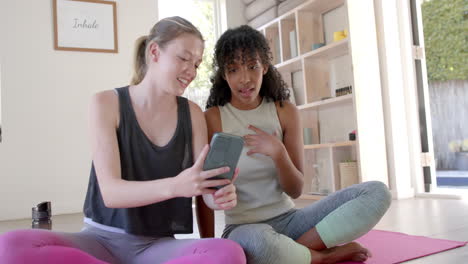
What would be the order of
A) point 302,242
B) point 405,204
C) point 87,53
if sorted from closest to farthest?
point 302,242, point 405,204, point 87,53

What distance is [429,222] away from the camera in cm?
233

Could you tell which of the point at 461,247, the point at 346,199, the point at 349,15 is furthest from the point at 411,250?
the point at 349,15

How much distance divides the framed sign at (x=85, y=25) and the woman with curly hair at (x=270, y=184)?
10.2 feet

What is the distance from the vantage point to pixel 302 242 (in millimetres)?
1456

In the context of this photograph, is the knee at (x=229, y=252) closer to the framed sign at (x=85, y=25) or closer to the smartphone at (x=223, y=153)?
the smartphone at (x=223, y=153)

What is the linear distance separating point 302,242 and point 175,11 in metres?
4.23

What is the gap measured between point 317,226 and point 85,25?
376cm

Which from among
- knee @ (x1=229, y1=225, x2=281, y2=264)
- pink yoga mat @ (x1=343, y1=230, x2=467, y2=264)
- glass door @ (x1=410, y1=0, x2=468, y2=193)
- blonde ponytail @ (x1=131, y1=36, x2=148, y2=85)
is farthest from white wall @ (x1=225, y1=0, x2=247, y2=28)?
knee @ (x1=229, y1=225, x2=281, y2=264)

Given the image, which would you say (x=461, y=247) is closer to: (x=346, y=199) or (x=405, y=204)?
(x=346, y=199)

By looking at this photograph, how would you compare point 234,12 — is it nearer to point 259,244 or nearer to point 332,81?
point 332,81

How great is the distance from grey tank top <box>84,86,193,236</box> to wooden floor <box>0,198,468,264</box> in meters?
0.85

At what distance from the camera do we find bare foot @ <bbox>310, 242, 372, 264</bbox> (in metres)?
1.44

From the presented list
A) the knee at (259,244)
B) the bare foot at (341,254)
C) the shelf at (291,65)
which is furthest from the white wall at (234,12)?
the knee at (259,244)

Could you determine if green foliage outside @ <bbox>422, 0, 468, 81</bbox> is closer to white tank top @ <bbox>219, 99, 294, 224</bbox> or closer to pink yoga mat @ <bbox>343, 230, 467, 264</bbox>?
pink yoga mat @ <bbox>343, 230, 467, 264</bbox>
